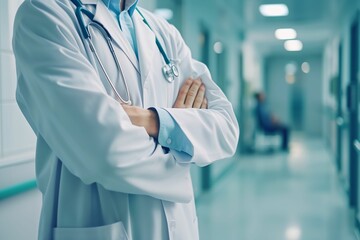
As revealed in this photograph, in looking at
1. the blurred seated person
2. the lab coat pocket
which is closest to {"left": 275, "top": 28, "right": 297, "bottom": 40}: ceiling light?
the blurred seated person

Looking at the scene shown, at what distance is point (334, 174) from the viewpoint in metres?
5.63

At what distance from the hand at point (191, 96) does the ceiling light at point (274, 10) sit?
14.8 ft

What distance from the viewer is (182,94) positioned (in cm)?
116

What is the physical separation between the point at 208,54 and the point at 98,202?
3.86 m

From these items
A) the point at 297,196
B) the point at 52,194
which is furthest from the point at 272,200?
the point at 52,194

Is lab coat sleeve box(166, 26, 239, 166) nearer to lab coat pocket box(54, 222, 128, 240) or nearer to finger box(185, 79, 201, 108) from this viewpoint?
finger box(185, 79, 201, 108)

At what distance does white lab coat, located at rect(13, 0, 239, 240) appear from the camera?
2.77ft

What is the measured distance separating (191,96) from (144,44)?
21 cm

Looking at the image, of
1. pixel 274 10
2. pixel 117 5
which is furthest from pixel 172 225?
pixel 274 10

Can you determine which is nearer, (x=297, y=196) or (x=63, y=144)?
(x=63, y=144)

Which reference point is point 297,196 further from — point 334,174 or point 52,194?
point 52,194

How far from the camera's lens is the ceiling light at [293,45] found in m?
9.77

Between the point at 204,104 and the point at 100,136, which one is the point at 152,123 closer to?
the point at 100,136

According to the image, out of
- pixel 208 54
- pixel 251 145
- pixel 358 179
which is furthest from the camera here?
pixel 251 145
